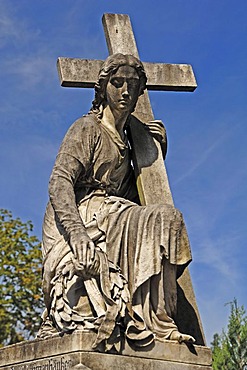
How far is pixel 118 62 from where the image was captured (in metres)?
8.64

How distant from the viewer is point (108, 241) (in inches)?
317

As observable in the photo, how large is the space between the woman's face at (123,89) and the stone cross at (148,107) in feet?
2.23

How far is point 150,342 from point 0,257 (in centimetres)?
1973

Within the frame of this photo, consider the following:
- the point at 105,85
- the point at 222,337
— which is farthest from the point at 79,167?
the point at 222,337

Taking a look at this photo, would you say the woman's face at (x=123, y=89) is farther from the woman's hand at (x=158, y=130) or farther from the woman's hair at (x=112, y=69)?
the woman's hand at (x=158, y=130)

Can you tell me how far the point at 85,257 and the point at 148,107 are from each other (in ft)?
9.46

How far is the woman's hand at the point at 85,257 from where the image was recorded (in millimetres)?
7621

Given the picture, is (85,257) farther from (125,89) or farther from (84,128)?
(125,89)

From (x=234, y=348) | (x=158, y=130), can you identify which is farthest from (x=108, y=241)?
(x=234, y=348)

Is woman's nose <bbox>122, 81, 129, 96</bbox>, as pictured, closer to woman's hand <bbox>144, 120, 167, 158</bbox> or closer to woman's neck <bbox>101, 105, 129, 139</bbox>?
woman's neck <bbox>101, 105, 129, 139</bbox>

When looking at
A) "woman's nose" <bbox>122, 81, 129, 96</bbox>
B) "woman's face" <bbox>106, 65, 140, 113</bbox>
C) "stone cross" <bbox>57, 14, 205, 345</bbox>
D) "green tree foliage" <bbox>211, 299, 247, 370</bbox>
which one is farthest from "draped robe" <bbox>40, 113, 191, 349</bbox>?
"green tree foliage" <bbox>211, 299, 247, 370</bbox>

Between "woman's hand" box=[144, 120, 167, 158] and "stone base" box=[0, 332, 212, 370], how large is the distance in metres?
2.43

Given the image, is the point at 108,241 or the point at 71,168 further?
the point at 71,168

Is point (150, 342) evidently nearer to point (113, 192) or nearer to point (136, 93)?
point (113, 192)
